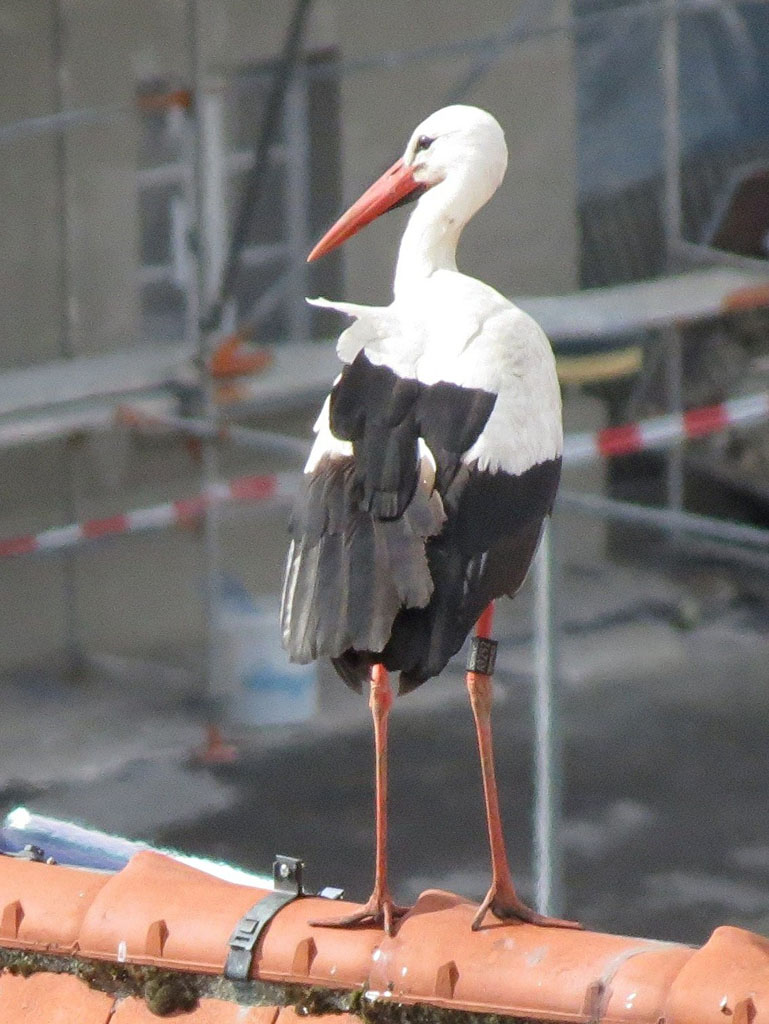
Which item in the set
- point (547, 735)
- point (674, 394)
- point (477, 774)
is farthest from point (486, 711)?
point (674, 394)

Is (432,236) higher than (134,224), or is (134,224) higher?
(134,224)

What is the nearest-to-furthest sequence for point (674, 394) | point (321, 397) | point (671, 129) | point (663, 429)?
point (321, 397), point (663, 429), point (671, 129), point (674, 394)

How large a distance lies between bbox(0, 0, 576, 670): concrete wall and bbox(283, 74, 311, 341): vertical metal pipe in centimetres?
17

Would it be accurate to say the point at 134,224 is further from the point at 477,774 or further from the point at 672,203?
the point at 477,774

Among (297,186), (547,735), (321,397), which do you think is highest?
(297,186)

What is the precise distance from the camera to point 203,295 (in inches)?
303

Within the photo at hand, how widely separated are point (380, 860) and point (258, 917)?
0.20m

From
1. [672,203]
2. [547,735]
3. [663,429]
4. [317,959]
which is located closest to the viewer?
[317,959]

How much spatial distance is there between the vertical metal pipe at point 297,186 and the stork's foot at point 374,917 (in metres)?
5.49

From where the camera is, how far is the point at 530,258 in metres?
8.67

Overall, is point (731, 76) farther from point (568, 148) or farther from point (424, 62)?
point (424, 62)

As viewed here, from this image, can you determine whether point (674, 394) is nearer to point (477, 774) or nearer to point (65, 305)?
point (477, 774)

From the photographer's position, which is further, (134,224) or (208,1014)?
(134,224)

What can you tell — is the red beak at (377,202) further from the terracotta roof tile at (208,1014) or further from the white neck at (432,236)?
the terracotta roof tile at (208,1014)
